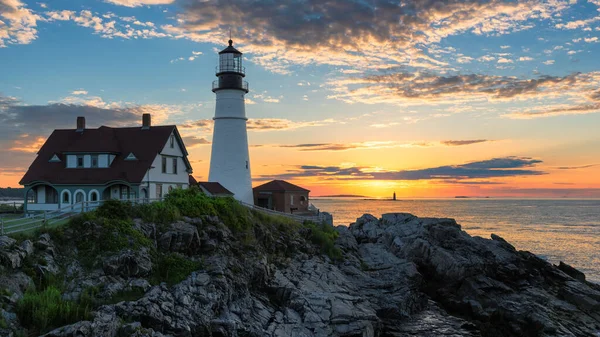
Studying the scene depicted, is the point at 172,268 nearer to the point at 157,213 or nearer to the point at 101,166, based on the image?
the point at 157,213

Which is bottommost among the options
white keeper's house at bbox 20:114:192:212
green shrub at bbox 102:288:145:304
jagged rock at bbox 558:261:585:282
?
jagged rock at bbox 558:261:585:282

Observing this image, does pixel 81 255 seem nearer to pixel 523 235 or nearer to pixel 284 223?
pixel 284 223

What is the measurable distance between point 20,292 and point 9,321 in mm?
1571

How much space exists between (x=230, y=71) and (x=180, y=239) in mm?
24033

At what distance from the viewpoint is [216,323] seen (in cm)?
1692

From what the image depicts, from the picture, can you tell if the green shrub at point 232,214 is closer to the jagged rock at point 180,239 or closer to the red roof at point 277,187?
the jagged rock at point 180,239

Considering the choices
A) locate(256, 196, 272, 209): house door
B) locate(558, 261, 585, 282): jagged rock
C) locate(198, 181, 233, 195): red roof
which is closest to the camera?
locate(558, 261, 585, 282): jagged rock

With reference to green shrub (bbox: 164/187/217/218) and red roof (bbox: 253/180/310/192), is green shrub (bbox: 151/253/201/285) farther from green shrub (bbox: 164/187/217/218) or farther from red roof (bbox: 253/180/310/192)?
red roof (bbox: 253/180/310/192)

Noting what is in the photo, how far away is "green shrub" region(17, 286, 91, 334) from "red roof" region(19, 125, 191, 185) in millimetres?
19868

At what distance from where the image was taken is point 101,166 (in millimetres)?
35812

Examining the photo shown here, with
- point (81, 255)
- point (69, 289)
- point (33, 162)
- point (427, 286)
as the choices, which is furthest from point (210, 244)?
point (33, 162)

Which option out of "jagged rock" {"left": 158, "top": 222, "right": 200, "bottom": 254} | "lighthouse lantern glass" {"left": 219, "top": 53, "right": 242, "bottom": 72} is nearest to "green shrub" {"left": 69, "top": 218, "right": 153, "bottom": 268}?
"jagged rock" {"left": 158, "top": 222, "right": 200, "bottom": 254}

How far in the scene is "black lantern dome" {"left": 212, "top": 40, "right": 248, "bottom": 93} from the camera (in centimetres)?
4247

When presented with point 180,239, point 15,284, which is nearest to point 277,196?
point 180,239
